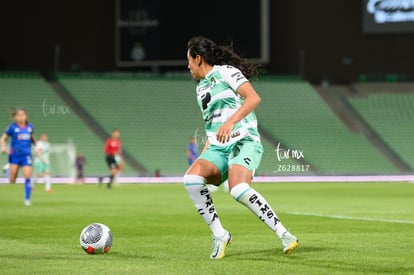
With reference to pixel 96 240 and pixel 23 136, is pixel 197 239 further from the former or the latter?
pixel 23 136

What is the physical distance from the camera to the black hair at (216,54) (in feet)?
33.5

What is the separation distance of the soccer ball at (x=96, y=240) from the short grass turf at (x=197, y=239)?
0.15 meters

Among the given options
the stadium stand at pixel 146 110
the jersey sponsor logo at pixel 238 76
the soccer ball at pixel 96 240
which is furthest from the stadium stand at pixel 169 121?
the jersey sponsor logo at pixel 238 76

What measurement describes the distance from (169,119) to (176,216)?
94.9 feet

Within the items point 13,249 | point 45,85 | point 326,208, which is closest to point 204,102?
point 13,249

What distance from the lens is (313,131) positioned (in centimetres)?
4672

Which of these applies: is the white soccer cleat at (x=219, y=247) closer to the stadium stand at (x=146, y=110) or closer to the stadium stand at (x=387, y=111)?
the stadium stand at (x=146, y=110)

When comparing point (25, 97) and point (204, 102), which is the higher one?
point (204, 102)

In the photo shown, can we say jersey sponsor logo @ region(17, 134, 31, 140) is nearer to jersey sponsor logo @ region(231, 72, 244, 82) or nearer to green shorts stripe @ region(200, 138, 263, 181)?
green shorts stripe @ region(200, 138, 263, 181)

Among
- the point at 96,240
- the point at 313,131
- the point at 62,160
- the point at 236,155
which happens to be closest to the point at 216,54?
the point at 236,155

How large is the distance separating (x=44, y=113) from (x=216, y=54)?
37.5m

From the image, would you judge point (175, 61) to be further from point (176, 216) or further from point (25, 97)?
point (176, 216)

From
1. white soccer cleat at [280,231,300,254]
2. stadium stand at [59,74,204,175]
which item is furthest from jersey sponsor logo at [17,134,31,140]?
stadium stand at [59,74,204,175]

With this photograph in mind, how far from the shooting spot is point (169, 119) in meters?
46.9
